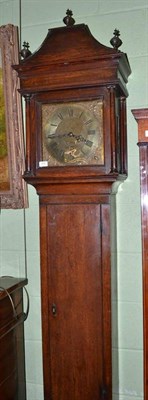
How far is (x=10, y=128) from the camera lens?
6.38ft

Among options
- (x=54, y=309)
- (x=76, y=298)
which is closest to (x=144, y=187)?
(x=76, y=298)

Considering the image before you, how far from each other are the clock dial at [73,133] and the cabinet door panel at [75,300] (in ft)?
0.70

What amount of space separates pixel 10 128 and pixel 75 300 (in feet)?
2.96

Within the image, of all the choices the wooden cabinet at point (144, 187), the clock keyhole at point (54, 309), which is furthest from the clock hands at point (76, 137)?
the clock keyhole at point (54, 309)

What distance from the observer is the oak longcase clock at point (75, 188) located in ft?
5.27

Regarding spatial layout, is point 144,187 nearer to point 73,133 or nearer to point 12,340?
point 73,133

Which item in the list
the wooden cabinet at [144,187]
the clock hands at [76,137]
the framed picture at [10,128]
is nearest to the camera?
the wooden cabinet at [144,187]

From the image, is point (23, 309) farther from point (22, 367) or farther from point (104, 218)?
point (104, 218)

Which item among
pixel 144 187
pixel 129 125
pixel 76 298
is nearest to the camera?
pixel 144 187

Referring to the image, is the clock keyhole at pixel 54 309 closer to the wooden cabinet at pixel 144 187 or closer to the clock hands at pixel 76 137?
the wooden cabinet at pixel 144 187

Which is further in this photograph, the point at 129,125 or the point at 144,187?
the point at 129,125

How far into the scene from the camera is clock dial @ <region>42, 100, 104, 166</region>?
5.35 feet

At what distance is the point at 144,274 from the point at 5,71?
1.19 meters

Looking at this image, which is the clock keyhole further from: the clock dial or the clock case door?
the clock dial
